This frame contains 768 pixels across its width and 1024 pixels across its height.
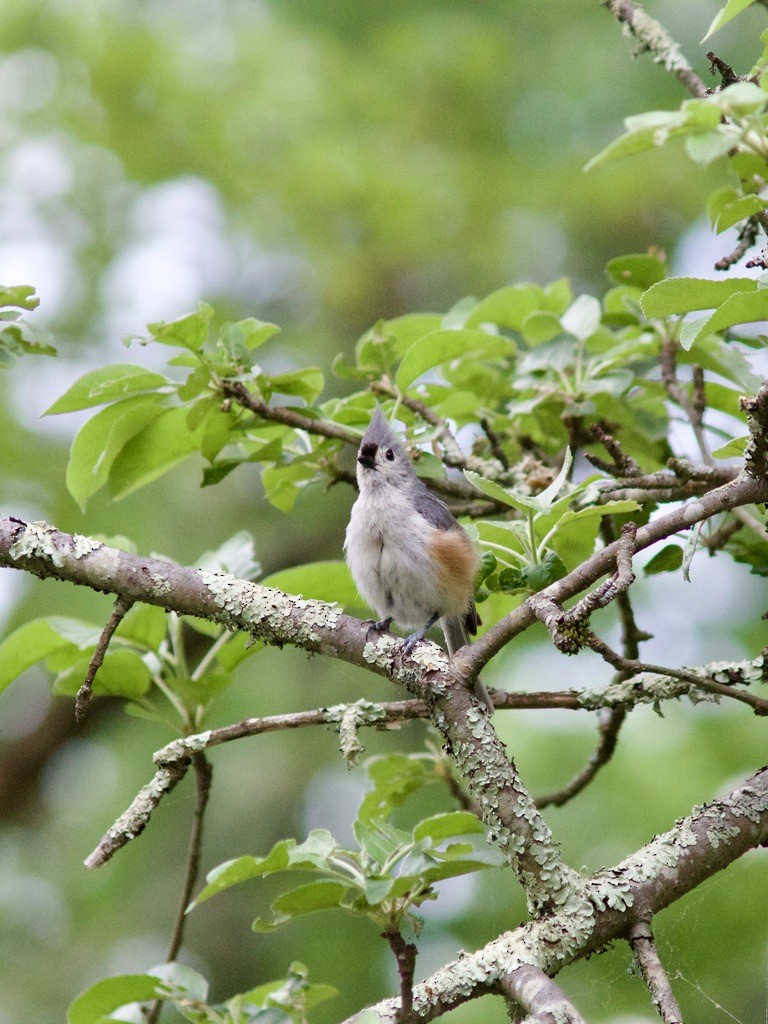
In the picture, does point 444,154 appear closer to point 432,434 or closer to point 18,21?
point 18,21

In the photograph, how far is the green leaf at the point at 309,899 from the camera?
6.03 feet

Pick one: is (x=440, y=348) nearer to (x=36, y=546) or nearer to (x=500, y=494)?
(x=500, y=494)

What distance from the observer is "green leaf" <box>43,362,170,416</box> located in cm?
237

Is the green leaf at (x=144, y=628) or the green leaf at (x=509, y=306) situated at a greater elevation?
the green leaf at (x=509, y=306)

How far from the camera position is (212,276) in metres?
7.26

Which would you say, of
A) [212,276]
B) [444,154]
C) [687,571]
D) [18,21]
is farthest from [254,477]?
[687,571]

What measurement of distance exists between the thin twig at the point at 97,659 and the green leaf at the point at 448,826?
26.6 inches

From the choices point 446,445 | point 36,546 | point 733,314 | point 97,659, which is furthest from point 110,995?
point 733,314

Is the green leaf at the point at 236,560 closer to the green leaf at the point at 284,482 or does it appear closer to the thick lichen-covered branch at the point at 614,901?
the green leaf at the point at 284,482

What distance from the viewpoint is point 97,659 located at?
2.05 metres

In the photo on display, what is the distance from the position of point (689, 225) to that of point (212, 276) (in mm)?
3295

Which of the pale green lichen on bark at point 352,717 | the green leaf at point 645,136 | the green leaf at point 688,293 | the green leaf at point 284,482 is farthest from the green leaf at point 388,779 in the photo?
the green leaf at point 645,136

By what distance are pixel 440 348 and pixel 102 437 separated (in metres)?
0.86

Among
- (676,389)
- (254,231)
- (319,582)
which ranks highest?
(254,231)
